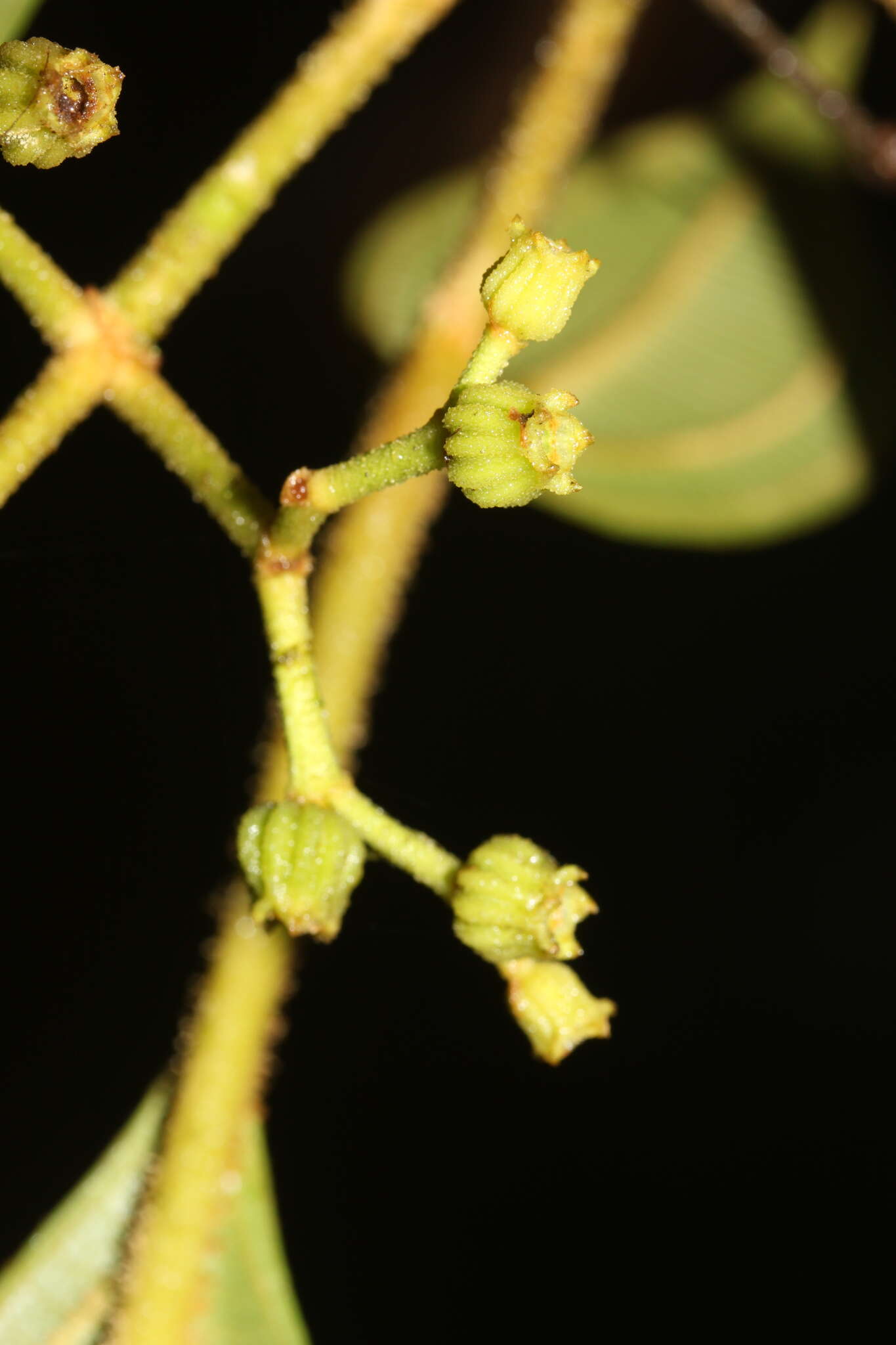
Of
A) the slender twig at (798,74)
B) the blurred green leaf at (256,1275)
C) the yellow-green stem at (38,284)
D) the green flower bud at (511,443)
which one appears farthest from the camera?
the slender twig at (798,74)

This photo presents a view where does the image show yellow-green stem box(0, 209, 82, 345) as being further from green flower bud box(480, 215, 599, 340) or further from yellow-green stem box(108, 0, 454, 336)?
green flower bud box(480, 215, 599, 340)

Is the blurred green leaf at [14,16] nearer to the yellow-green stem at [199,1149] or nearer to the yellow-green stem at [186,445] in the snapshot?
the yellow-green stem at [186,445]

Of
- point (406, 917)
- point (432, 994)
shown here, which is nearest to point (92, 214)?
point (406, 917)

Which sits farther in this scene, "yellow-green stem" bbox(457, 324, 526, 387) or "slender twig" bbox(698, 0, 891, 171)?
"slender twig" bbox(698, 0, 891, 171)

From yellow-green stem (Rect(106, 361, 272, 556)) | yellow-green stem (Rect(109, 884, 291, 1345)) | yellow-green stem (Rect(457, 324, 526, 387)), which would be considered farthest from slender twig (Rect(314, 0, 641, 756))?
yellow-green stem (Rect(457, 324, 526, 387))

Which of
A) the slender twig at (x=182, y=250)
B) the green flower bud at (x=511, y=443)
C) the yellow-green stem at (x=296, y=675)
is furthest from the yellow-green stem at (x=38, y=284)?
the green flower bud at (x=511, y=443)
